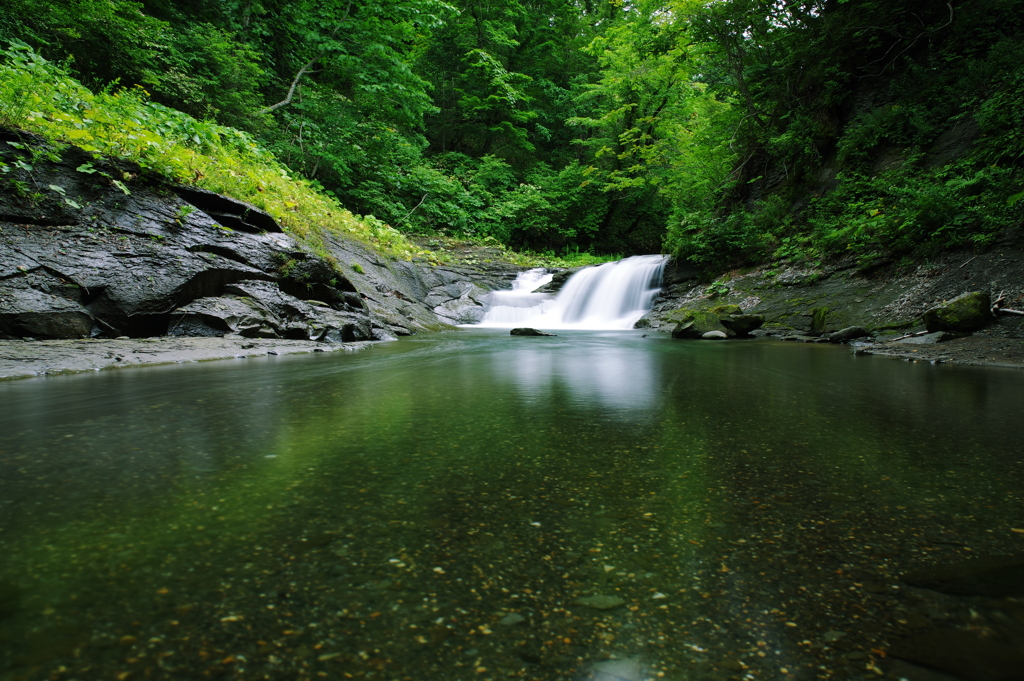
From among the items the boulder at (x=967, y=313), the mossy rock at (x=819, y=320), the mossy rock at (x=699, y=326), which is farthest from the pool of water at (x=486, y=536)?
the mossy rock at (x=699, y=326)

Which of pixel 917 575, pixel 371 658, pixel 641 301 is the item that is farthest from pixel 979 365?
pixel 641 301

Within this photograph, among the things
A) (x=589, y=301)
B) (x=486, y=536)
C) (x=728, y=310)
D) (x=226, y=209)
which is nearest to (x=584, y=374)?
(x=486, y=536)

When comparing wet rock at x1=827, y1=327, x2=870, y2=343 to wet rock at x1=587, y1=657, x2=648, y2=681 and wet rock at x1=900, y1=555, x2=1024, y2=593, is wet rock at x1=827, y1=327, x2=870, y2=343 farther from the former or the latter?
wet rock at x1=587, y1=657, x2=648, y2=681

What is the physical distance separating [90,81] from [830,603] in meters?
13.4

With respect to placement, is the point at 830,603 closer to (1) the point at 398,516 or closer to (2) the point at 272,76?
(1) the point at 398,516

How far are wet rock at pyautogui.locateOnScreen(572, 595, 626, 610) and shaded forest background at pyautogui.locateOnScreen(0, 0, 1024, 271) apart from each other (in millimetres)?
8989

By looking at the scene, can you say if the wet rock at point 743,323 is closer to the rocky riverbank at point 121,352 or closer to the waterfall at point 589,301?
the waterfall at point 589,301

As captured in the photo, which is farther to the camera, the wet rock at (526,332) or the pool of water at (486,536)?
the wet rock at (526,332)

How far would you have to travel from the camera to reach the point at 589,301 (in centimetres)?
1440

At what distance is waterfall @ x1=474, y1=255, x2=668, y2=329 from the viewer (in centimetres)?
1373

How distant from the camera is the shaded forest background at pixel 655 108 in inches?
Answer: 347

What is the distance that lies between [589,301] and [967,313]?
9.14m

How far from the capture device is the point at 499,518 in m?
1.42

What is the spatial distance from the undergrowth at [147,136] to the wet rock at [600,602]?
7.72 m
